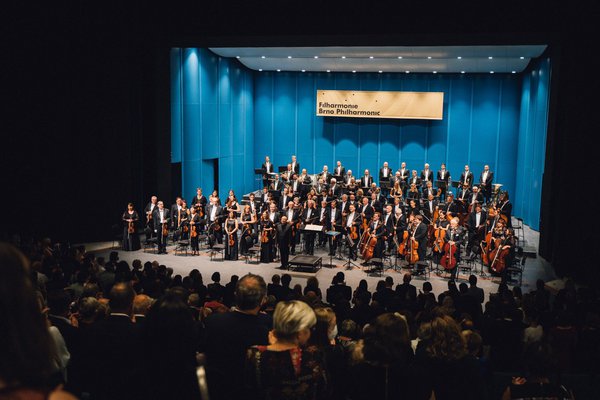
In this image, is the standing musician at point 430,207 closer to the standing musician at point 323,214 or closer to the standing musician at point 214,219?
the standing musician at point 323,214

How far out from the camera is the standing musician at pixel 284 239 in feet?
46.2

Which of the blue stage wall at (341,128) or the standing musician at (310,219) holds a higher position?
the blue stage wall at (341,128)

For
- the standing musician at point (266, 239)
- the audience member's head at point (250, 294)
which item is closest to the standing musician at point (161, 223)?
the standing musician at point (266, 239)

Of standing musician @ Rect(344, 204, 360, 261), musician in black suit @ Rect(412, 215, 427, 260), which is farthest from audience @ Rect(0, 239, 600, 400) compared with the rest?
standing musician @ Rect(344, 204, 360, 261)

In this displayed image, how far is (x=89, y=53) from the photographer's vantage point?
50.5 ft

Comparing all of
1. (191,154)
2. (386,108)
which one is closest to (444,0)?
(191,154)

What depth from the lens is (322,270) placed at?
14070 millimetres

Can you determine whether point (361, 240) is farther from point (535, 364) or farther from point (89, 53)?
point (535, 364)

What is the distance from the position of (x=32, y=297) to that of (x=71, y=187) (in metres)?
15.1

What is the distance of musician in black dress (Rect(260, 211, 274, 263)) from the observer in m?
14.5

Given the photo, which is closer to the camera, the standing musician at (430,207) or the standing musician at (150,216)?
the standing musician at (150,216)

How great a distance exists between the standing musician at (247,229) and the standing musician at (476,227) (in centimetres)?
546

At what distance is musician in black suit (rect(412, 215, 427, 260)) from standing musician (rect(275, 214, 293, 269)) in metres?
2.97

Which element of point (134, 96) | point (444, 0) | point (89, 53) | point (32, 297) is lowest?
point (32, 297)
